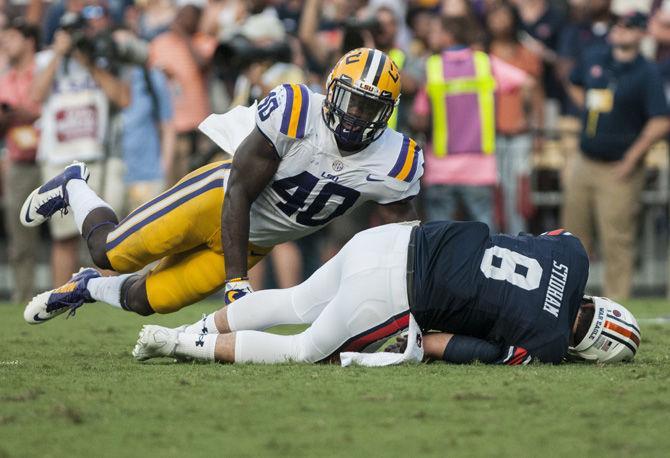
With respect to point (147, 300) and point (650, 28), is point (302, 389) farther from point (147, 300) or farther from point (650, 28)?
point (650, 28)

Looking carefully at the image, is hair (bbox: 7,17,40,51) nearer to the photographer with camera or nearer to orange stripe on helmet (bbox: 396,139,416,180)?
the photographer with camera

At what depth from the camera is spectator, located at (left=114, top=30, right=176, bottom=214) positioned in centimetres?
1125

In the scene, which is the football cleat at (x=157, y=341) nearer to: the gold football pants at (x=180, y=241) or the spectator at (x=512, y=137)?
the gold football pants at (x=180, y=241)

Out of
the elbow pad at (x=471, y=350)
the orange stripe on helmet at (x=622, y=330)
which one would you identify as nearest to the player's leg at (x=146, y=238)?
the elbow pad at (x=471, y=350)

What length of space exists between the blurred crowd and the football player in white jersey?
2986mm

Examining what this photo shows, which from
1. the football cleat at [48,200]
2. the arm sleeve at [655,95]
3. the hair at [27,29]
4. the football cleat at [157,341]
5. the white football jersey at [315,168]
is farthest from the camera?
the hair at [27,29]

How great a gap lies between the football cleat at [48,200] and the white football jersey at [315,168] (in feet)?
4.24

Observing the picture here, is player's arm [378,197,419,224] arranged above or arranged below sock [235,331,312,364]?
above

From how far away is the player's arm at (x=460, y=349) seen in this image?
5527 mm

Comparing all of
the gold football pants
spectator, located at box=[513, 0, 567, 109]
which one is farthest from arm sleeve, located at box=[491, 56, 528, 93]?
the gold football pants

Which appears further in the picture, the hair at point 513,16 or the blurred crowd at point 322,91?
the hair at point 513,16

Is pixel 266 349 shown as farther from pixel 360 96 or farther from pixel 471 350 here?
pixel 360 96

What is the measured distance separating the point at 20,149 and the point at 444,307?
20.5 ft

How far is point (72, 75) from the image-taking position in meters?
10.4
